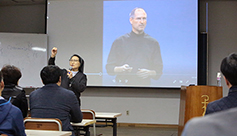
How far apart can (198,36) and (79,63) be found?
3.05 meters

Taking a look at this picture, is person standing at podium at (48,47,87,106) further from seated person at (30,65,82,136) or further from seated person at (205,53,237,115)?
seated person at (205,53,237,115)

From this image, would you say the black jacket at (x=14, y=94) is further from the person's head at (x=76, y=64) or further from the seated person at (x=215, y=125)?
the seated person at (x=215, y=125)

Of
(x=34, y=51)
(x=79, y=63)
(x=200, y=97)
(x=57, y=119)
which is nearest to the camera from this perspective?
(x=57, y=119)

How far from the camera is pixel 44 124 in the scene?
98.9 inches

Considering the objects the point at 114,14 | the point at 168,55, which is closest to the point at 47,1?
the point at 114,14

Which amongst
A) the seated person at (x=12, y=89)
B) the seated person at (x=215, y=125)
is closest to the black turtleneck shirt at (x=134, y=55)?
the seated person at (x=12, y=89)

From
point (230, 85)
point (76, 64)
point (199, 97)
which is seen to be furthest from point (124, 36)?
point (230, 85)

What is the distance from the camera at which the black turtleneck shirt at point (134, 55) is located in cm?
627

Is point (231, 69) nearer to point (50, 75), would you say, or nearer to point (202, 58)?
point (50, 75)

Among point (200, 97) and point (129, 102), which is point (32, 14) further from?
point (200, 97)

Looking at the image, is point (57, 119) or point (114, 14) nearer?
point (57, 119)

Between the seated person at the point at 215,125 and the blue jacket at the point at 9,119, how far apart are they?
1.61 metres

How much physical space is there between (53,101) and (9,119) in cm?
83

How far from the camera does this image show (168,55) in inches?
246
